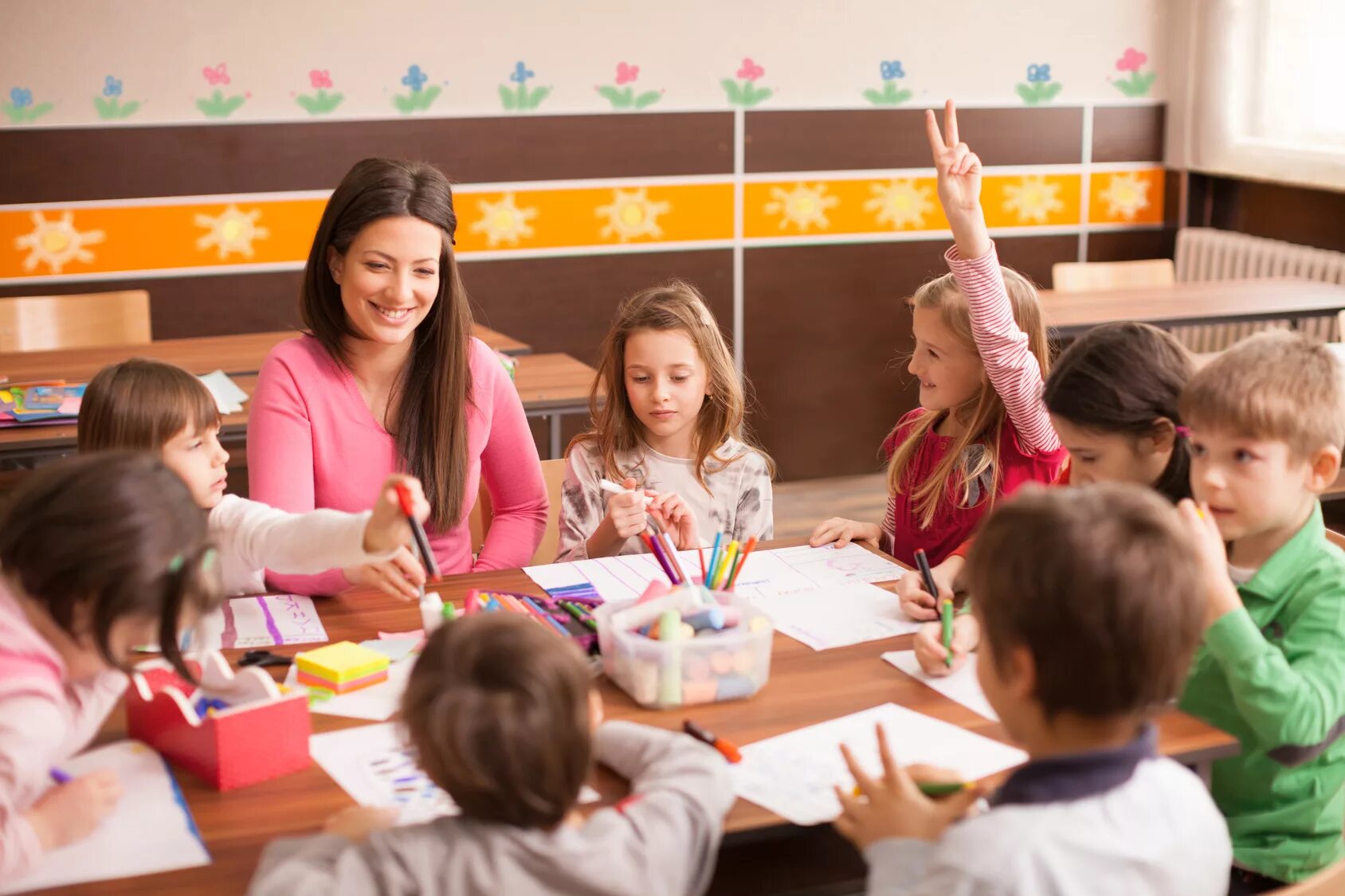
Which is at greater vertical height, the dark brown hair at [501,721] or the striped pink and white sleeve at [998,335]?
the striped pink and white sleeve at [998,335]

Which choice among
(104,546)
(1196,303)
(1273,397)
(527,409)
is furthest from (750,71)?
(104,546)

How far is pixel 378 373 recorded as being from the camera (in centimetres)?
221

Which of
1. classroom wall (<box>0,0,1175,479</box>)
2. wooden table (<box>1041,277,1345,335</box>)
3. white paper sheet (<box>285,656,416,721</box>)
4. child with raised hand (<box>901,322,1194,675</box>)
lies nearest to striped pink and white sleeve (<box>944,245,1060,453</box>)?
child with raised hand (<box>901,322,1194,675</box>)

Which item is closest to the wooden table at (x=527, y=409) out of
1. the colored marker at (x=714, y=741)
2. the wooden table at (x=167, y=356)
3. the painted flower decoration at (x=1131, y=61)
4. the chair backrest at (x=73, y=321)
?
the wooden table at (x=167, y=356)

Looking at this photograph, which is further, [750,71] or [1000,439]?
[750,71]

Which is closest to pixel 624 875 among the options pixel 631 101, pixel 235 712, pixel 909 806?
pixel 909 806

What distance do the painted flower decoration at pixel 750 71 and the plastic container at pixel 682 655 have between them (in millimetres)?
3594

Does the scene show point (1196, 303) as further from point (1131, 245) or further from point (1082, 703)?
point (1082, 703)

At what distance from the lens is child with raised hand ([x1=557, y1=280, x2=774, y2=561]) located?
2371 mm

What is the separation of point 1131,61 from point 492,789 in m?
4.92

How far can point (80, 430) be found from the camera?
2.04 meters

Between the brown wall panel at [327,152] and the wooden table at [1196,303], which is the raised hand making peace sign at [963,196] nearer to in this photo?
the wooden table at [1196,303]

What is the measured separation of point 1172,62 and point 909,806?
4.80 meters

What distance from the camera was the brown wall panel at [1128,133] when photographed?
5285 mm
